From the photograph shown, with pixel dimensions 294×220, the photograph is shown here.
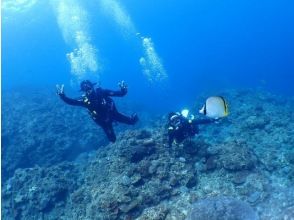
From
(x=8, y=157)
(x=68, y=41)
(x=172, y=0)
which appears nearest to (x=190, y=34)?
(x=172, y=0)

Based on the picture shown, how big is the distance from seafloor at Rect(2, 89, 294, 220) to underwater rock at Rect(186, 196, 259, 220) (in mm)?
21

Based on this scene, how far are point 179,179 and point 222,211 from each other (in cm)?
286

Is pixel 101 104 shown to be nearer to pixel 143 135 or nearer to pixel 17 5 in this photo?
pixel 143 135

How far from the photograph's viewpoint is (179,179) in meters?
9.78

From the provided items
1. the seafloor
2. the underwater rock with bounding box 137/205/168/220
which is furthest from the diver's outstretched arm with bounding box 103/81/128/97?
the underwater rock with bounding box 137/205/168/220

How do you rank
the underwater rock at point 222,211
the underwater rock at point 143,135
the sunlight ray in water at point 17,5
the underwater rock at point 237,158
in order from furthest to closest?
1. the sunlight ray in water at point 17,5
2. the underwater rock at point 143,135
3. the underwater rock at point 237,158
4. the underwater rock at point 222,211

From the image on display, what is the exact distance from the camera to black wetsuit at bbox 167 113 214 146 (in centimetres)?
1008

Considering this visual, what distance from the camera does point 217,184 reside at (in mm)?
9688

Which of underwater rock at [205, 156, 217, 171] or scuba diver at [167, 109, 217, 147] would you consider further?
underwater rock at [205, 156, 217, 171]

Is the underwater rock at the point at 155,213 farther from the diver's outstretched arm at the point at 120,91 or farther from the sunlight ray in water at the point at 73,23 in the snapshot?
the sunlight ray in water at the point at 73,23

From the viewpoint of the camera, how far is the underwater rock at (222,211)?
22.7ft

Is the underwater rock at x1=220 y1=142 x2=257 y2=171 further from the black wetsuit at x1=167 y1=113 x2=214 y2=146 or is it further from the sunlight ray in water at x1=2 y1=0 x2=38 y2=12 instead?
the sunlight ray in water at x1=2 y1=0 x2=38 y2=12

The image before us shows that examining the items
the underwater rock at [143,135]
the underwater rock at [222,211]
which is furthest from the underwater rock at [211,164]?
the underwater rock at [222,211]

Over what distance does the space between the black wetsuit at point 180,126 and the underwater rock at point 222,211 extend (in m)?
3.13
